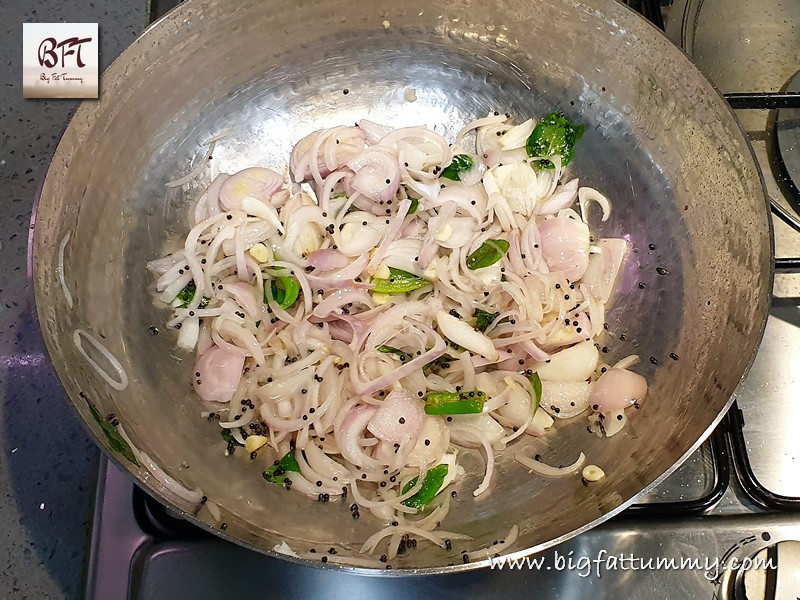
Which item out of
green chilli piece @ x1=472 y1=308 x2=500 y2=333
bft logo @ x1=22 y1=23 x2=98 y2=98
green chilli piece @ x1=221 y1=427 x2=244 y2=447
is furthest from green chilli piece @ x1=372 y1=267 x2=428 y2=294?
bft logo @ x1=22 y1=23 x2=98 y2=98

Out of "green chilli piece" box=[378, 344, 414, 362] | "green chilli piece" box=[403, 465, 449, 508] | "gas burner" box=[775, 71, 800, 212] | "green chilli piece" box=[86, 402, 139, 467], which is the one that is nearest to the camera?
"green chilli piece" box=[86, 402, 139, 467]

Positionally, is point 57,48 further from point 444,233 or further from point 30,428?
point 444,233

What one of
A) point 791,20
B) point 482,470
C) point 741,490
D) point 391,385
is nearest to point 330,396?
point 391,385

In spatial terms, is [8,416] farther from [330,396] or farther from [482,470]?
[482,470]

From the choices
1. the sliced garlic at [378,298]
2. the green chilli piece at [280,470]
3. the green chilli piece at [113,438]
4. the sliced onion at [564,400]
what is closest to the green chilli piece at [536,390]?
the sliced onion at [564,400]

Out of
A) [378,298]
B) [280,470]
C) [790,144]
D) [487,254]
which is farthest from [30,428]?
[790,144]

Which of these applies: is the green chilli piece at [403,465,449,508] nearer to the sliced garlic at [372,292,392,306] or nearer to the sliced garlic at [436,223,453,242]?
the sliced garlic at [372,292,392,306]

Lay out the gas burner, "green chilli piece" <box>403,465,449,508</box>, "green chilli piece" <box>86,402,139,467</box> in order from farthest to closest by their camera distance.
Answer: the gas burner < "green chilli piece" <box>403,465,449,508</box> < "green chilli piece" <box>86,402,139,467</box>

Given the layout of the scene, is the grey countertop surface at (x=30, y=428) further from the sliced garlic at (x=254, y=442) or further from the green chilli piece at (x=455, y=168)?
the green chilli piece at (x=455, y=168)
